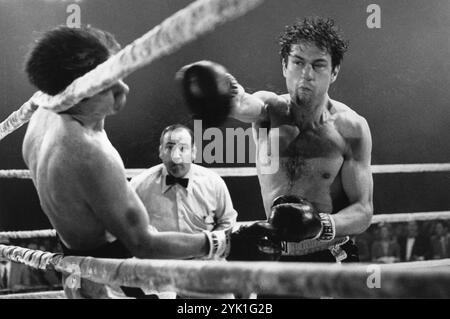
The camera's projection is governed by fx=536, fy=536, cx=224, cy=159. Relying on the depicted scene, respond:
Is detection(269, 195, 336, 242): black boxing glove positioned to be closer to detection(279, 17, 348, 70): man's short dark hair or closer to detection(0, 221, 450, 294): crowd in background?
detection(0, 221, 450, 294): crowd in background

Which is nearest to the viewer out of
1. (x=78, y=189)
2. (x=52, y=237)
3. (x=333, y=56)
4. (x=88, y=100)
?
(x=78, y=189)

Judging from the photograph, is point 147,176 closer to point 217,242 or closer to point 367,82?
point 217,242

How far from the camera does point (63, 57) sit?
1.78 meters

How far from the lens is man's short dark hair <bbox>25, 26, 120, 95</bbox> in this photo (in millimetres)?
1773

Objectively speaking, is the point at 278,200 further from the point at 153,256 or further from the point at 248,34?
the point at 248,34

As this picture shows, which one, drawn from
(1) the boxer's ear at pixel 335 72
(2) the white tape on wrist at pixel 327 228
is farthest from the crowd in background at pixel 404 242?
(1) the boxer's ear at pixel 335 72

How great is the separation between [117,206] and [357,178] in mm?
898

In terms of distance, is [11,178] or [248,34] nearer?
[248,34]

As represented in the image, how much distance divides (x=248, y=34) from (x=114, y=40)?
20.1 inches

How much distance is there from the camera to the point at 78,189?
1.68 metres

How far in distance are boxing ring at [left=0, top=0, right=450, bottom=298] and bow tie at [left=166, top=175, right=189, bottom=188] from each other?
47 cm

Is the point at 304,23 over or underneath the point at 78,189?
over

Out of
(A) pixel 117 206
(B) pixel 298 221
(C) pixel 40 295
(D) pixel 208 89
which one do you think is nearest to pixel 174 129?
(D) pixel 208 89

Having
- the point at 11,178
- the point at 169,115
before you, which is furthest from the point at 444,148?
the point at 11,178
